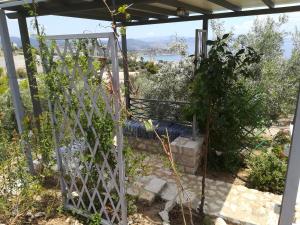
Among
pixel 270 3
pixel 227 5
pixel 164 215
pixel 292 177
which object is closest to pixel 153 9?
pixel 227 5

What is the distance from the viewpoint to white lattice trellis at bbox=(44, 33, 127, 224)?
217 centimetres

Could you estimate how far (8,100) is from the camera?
6.23 m

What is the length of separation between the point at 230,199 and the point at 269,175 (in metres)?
0.80

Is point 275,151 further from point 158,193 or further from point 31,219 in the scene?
point 31,219

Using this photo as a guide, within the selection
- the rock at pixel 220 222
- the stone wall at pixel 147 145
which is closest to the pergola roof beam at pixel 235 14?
the stone wall at pixel 147 145

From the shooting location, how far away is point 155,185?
3652 mm

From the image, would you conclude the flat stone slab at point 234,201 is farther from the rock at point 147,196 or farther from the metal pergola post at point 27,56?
the metal pergola post at point 27,56

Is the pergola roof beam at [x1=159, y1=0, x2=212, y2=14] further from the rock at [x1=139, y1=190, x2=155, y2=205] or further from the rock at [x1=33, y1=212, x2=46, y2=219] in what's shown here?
the rock at [x1=33, y1=212, x2=46, y2=219]

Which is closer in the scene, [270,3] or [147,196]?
[147,196]

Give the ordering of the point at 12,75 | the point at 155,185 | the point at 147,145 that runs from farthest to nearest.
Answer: the point at 147,145, the point at 155,185, the point at 12,75

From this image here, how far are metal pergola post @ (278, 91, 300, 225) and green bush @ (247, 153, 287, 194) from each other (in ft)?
6.31

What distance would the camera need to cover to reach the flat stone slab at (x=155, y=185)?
139 inches

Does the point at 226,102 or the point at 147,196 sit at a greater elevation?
the point at 226,102

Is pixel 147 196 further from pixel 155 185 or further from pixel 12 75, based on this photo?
pixel 12 75
